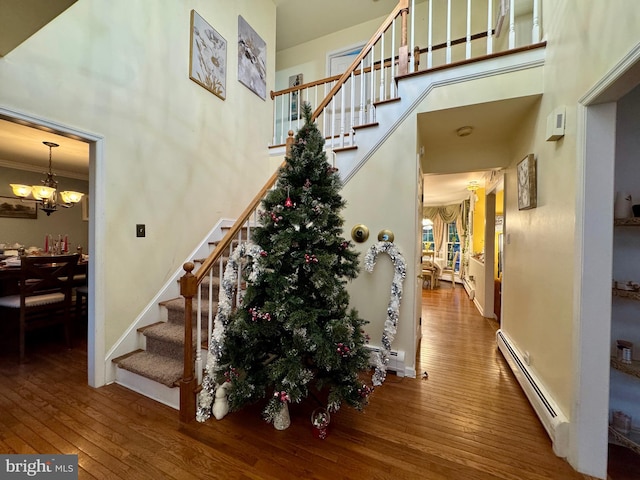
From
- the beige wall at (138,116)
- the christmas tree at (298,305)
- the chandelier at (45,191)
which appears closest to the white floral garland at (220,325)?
the christmas tree at (298,305)

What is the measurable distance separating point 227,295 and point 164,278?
1.18 metres

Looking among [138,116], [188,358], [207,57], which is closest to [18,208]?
[138,116]

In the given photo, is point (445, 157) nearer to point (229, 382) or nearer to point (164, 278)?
point (229, 382)

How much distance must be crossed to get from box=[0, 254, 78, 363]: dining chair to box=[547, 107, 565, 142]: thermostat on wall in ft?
14.2

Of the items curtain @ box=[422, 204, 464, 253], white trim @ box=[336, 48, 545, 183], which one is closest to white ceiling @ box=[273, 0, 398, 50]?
white trim @ box=[336, 48, 545, 183]

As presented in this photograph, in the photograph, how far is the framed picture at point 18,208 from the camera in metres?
4.39

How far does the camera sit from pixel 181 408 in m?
1.75

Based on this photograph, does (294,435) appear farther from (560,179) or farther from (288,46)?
(288,46)

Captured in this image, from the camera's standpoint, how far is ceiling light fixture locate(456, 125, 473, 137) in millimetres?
2619

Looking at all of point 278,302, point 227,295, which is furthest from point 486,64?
point 227,295

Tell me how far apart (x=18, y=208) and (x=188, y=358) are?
541 cm

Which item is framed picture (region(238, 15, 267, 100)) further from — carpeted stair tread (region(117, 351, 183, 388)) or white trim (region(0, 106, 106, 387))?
carpeted stair tread (region(117, 351, 183, 388))

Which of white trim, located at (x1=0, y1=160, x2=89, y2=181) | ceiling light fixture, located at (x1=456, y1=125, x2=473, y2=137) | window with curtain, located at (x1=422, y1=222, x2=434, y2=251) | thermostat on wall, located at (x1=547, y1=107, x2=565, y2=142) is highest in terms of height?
white trim, located at (x1=0, y1=160, x2=89, y2=181)

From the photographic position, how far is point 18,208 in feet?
15.0
